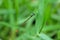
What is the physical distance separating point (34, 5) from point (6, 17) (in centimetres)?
28

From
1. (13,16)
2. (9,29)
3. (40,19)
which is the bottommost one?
(9,29)

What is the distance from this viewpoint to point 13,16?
132 cm

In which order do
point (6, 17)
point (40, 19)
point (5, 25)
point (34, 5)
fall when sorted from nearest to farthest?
point (40, 19) → point (5, 25) → point (6, 17) → point (34, 5)

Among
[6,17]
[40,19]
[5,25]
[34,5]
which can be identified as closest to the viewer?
[40,19]

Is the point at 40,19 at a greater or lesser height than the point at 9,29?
greater

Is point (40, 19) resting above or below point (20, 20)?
above

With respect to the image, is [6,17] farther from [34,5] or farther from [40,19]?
[40,19]

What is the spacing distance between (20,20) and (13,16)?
0.21 ft

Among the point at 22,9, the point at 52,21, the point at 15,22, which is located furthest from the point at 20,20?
the point at 52,21

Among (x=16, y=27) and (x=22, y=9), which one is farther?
(x=22, y=9)

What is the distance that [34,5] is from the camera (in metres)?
1.49

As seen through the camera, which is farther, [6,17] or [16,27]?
[6,17]

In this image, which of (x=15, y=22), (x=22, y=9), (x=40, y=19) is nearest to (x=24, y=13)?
(x=22, y=9)

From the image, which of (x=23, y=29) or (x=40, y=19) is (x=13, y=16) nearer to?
(x=23, y=29)
